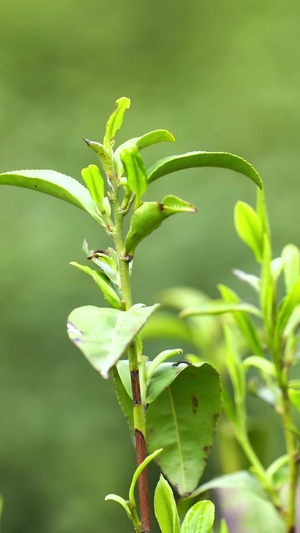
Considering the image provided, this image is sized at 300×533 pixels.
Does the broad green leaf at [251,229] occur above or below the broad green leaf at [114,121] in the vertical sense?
below

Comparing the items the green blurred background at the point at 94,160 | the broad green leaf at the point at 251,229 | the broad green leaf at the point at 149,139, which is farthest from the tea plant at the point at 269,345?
the green blurred background at the point at 94,160

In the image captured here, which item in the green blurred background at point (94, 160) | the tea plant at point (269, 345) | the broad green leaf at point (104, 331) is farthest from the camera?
the green blurred background at point (94, 160)

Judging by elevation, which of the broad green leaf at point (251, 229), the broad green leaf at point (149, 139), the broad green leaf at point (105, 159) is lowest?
the broad green leaf at point (251, 229)

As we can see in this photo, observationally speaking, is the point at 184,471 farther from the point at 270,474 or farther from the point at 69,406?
the point at 69,406

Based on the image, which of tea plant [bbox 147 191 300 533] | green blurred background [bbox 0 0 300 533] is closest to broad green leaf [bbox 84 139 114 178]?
tea plant [bbox 147 191 300 533]

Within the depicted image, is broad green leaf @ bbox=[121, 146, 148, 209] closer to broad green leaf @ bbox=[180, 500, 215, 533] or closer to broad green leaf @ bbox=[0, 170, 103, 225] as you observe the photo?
broad green leaf @ bbox=[0, 170, 103, 225]

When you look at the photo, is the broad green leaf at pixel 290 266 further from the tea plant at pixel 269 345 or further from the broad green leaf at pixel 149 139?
the broad green leaf at pixel 149 139
